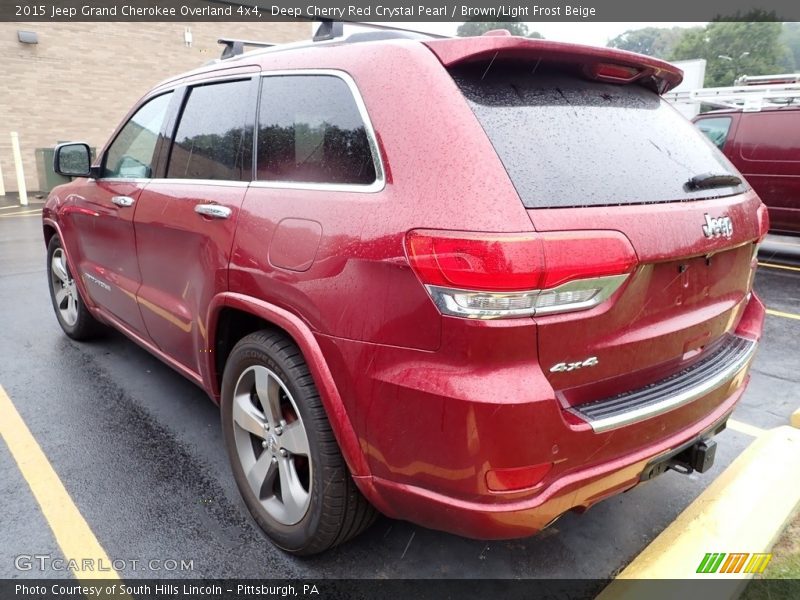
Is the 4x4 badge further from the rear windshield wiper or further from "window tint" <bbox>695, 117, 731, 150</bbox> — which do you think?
"window tint" <bbox>695, 117, 731, 150</bbox>

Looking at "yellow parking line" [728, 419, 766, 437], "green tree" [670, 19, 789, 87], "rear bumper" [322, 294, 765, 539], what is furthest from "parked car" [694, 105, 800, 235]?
"green tree" [670, 19, 789, 87]

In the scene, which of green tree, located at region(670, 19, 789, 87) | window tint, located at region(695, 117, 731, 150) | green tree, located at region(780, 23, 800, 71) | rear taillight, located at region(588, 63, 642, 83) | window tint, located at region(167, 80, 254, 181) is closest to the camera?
rear taillight, located at region(588, 63, 642, 83)

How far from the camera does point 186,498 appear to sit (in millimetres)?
2789

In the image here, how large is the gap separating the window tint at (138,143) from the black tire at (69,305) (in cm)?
112

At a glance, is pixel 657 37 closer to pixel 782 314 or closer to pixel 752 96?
pixel 752 96

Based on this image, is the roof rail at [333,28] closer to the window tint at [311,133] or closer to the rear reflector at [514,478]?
the window tint at [311,133]

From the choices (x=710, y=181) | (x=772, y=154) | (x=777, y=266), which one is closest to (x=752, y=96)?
(x=772, y=154)

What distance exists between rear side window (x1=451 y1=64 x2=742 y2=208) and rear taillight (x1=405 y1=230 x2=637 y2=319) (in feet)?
0.51

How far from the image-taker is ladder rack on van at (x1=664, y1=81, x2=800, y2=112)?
7.57m

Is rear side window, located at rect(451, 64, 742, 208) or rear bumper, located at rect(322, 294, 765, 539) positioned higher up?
rear side window, located at rect(451, 64, 742, 208)

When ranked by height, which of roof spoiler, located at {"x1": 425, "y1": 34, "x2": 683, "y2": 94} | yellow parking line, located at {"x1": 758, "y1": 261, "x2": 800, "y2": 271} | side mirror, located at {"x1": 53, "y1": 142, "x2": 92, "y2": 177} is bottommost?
yellow parking line, located at {"x1": 758, "y1": 261, "x2": 800, "y2": 271}

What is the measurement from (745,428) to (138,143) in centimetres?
394

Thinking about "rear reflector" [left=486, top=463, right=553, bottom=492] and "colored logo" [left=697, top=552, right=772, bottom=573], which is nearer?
"rear reflector" [left=486, top=463, right=553, bottom=492]

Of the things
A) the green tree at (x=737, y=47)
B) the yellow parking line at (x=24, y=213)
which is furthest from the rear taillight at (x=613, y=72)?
the green tree at (x=737, y=47)
